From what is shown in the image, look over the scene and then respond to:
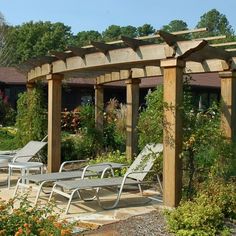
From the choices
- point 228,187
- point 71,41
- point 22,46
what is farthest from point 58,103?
point 71,41

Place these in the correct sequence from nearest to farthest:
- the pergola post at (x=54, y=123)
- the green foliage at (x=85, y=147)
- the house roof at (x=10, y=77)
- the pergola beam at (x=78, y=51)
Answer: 1. the pergola beam at (x=78, y=51)
2. the pergola post at (x=54, y=123)
3. the green foliage at (x=85, y=147)
4. the house roof at (x=10, y=77)

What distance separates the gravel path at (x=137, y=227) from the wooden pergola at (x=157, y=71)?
553 millimetres

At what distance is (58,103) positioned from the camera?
9.46 metres

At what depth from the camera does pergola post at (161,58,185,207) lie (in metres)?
6.38

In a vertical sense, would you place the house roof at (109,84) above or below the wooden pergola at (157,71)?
above

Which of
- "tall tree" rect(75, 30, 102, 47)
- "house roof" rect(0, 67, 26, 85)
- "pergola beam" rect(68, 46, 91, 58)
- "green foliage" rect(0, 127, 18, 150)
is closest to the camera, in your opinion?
"pergola beam" rect(68, 46, 91, 58)

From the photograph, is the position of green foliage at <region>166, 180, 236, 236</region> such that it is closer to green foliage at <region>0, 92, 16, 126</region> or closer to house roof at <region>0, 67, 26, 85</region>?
green foliage at <region>0, 92, 16, 126</region>

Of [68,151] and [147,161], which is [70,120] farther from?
[147,161]

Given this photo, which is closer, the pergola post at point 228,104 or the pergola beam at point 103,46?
the pergola beam at point 103,46

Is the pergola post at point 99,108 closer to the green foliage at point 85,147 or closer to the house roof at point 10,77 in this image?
the green foliage at point 85,147

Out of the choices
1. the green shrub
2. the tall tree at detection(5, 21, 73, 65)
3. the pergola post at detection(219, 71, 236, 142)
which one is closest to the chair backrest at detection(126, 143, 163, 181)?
the pergola post at detection(219, 71, 236, 142)

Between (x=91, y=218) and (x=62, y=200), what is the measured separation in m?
1.34

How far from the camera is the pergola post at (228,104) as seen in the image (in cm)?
838

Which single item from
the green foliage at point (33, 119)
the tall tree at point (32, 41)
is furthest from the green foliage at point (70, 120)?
the tall tree at point (32, 41)
